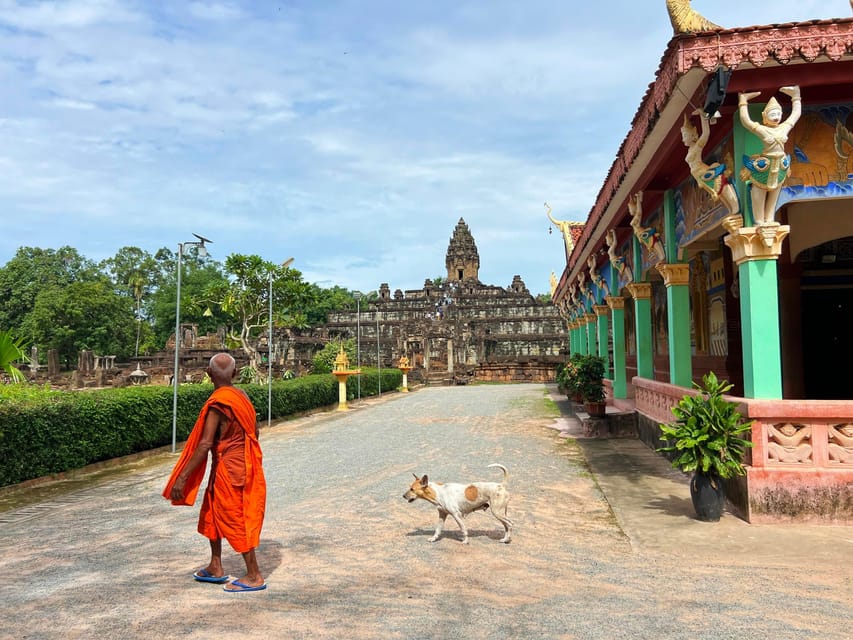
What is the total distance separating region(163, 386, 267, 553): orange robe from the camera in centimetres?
407

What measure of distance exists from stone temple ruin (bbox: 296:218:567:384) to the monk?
32607 mm

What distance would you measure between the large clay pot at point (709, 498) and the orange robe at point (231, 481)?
3.75m

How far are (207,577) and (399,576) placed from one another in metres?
1.27

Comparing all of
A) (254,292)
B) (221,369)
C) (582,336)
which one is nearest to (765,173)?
(221,369)

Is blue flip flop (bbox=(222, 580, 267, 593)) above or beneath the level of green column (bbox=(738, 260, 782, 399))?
beneath

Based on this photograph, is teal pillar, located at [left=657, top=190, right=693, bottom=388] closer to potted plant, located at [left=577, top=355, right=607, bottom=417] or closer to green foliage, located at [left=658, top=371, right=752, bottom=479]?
green foliage, located at [left=658, top=371, right=752, bottom=479]

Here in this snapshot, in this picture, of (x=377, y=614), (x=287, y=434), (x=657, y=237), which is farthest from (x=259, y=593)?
(x=287, y=434)

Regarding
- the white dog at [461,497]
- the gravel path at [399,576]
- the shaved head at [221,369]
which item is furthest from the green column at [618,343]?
the shaved head at [221,369]

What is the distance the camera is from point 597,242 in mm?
13672

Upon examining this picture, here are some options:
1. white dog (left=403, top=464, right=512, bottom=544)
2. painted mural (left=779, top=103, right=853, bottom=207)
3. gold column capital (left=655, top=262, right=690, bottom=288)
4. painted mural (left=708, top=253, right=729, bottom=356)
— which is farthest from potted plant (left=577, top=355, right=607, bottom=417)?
white dog (left=403, top=464, right=512, bottom=544)

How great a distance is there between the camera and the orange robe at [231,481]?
160 inches

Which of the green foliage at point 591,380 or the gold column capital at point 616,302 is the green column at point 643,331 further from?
the gold column capital at point 616,302

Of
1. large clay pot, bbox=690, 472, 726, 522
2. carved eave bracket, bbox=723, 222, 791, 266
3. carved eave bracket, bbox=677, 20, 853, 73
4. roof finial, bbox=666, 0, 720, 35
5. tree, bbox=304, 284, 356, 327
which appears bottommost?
large clay pot, bbox=690, 472, 726, 522

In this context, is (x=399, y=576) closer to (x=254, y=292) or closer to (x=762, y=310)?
(x=762, y=310)
